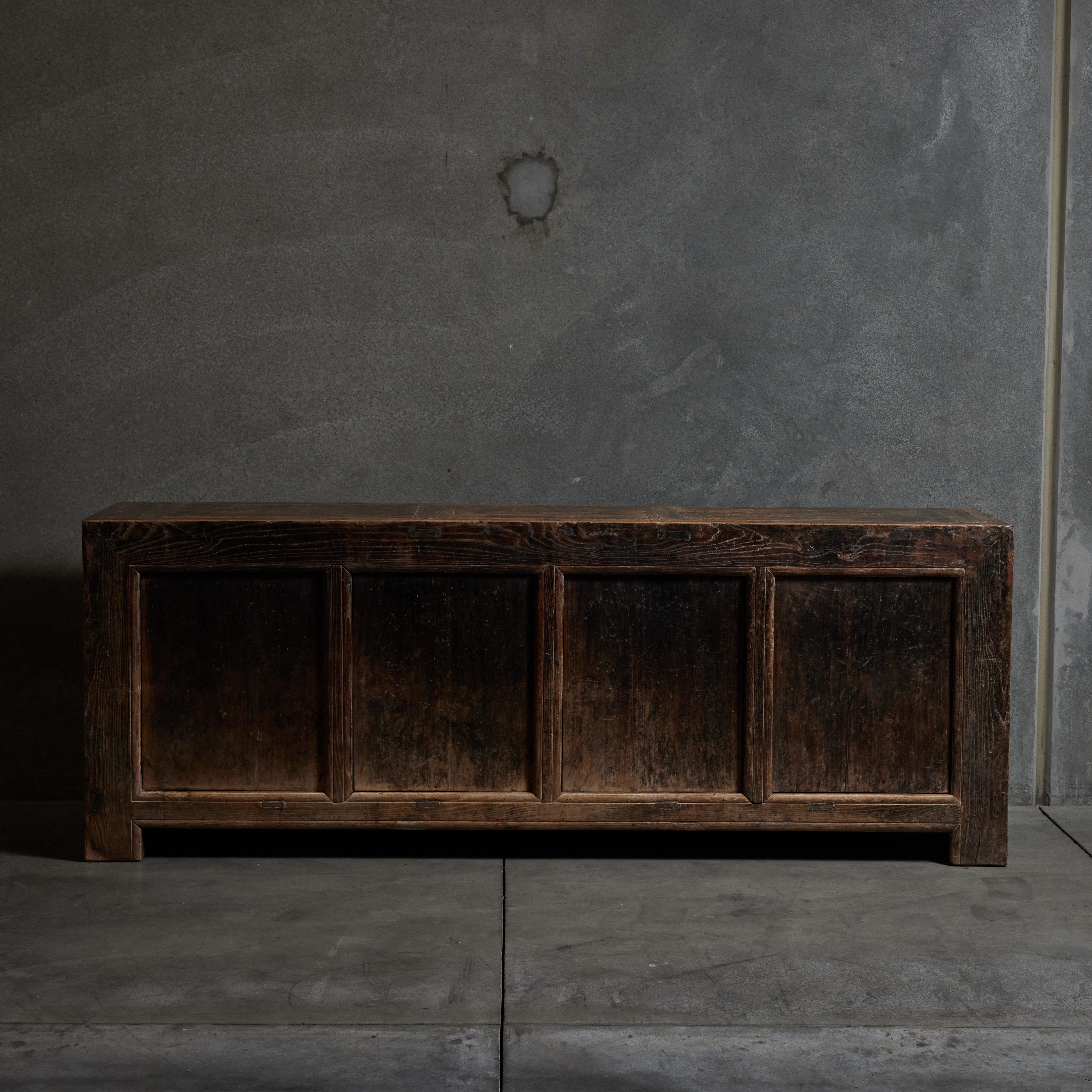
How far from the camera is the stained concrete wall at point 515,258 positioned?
371 centimetres

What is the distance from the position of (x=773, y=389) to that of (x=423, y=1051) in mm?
2168

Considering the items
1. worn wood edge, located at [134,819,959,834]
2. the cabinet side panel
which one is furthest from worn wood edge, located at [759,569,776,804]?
the cabinet side panel

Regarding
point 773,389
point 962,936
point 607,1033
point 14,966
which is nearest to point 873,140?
point 773,389

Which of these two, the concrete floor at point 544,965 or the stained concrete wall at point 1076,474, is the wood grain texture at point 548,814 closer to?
the concrete floor at point 544,965

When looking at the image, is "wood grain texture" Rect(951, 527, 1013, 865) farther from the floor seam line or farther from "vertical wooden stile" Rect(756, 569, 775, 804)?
"vertical wooden stile" Rect(756, 569, 775, 804)

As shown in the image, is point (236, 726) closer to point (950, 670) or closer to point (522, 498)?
point (522, 498)

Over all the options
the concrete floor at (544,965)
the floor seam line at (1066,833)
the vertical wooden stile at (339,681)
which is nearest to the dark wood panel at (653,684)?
the concrete floor at (544,965)

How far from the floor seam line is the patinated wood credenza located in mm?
332

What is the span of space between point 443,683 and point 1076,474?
194cm

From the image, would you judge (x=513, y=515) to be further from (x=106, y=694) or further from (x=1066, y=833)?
(x=1066, y=833)

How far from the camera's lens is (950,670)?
129 inches

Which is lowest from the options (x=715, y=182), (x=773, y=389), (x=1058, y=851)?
(x=1058, y=851)

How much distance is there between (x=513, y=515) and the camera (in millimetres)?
3344

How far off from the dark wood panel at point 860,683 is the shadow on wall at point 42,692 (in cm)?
201
